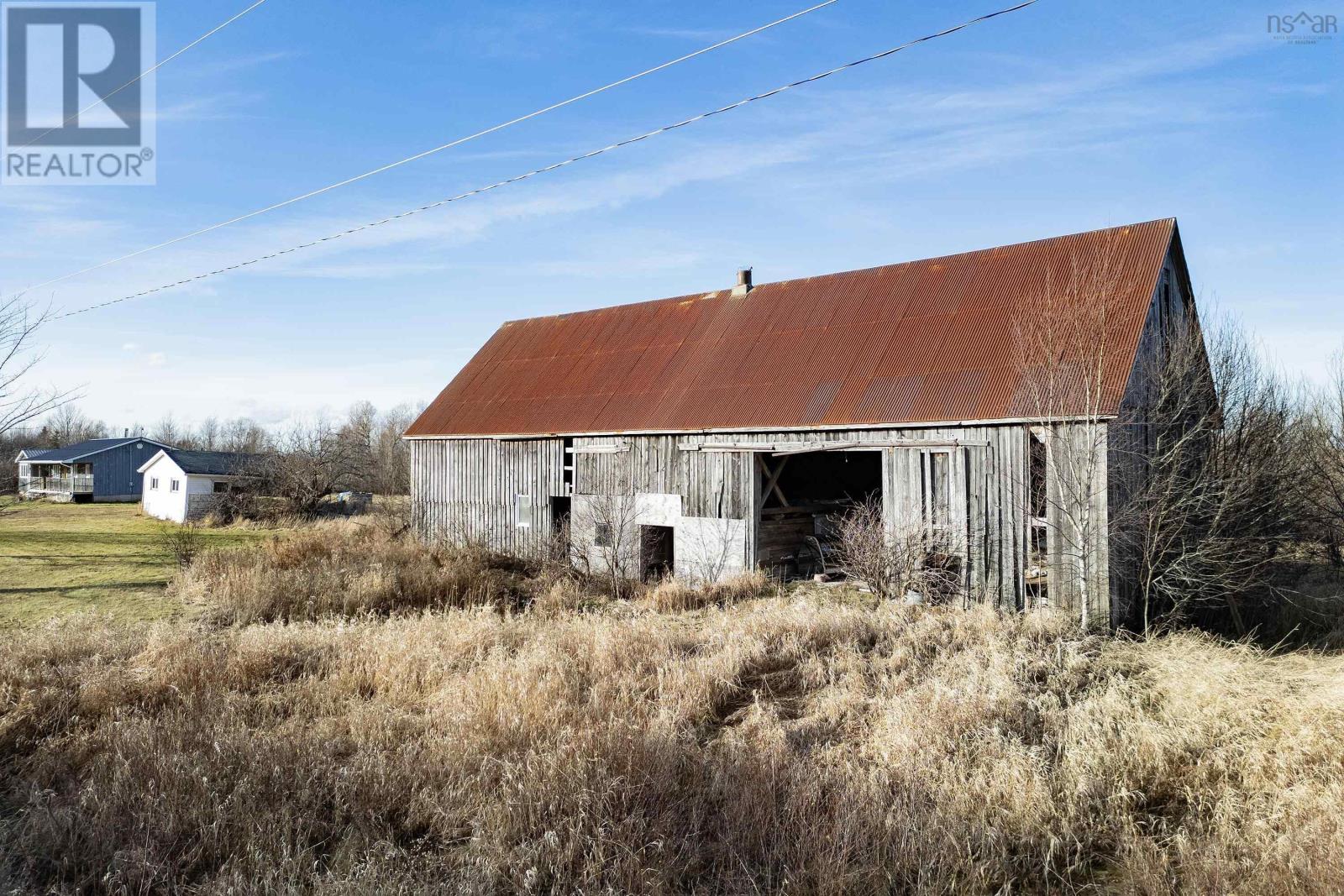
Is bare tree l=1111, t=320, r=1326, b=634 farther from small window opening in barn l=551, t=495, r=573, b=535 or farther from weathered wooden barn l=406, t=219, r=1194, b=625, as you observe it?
small window opening in barn l=551, t=495, r=573, b=535

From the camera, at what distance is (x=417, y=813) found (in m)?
5.34

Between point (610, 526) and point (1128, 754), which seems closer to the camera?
point (1128, 754)

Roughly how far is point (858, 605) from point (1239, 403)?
923 centimetres

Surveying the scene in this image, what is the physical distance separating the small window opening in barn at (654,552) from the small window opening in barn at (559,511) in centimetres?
211

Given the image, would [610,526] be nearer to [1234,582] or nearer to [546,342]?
[546,342]

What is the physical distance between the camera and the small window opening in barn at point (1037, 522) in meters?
12.7

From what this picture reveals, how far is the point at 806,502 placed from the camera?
1791 cm

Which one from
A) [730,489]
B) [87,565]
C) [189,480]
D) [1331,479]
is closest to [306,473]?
[189,480]

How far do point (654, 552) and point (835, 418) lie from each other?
5267 mm

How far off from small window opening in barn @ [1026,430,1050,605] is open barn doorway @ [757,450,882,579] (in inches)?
112

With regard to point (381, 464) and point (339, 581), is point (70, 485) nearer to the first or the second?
point (381, 464)

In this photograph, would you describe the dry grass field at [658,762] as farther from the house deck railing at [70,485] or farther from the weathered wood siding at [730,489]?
the house deck railing at [70,485]

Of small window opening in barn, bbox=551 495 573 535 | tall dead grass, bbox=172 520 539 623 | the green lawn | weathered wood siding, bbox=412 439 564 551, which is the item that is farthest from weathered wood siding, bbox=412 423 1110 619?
the green lawn

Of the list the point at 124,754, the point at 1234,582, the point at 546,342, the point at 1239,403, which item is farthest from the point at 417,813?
the point at 546,342
